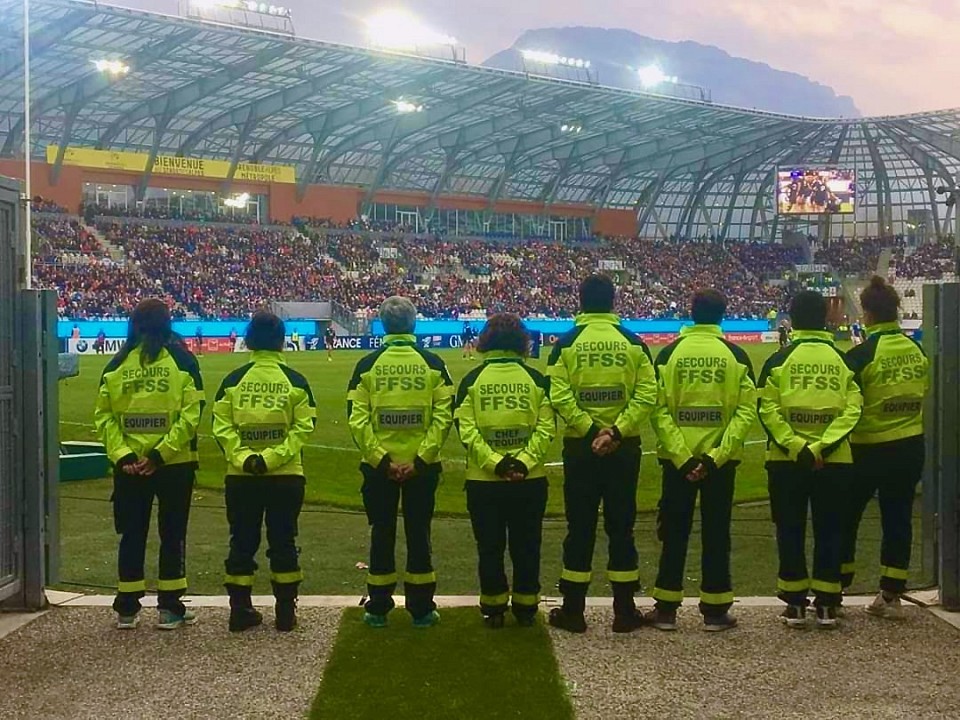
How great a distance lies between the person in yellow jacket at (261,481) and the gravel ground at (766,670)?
5.56 feet

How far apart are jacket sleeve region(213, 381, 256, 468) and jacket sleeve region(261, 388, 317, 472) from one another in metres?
0.14

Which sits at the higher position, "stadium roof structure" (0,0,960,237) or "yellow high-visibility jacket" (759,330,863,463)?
"stadium roof structure" (0,0,960,237)

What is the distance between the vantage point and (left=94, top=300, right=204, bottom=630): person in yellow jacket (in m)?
6.16

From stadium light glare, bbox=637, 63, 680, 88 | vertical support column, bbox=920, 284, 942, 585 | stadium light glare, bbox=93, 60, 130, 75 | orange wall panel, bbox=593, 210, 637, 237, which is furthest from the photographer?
orange wall panel, bbox=593, 210, 637, 237

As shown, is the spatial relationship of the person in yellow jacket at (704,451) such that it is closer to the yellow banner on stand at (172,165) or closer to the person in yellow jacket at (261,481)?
the person in yellow jacket at (261,481)

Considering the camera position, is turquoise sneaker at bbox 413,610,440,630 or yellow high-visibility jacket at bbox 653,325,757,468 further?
turquoise sneaker at bbox 413,610,440,630

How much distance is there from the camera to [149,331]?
243 inches

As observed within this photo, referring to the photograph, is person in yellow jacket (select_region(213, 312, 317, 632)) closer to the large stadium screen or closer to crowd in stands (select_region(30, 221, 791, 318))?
crowd in stands (select_region(30, 221, 791, 318))

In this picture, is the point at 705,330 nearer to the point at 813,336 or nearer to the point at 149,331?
the point at 813,336

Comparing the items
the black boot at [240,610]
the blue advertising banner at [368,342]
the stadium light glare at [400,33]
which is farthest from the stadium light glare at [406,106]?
the black boot at [240,610]

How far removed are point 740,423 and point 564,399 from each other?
1.05 meters

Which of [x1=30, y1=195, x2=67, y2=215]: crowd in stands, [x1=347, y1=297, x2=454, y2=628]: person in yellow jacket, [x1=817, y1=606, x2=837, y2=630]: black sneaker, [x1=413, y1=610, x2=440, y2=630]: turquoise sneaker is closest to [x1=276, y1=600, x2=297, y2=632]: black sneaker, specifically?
[x1=347, y1=297, x2=454, y2=628]: person in yellow jacket

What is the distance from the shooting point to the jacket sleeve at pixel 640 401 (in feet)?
19.6

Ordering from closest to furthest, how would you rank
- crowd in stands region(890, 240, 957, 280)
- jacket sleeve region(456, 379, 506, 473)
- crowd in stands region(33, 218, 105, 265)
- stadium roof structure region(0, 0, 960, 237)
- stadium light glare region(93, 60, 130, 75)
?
jacket sleeve region(456, 379, 506, 473)
stadium light glare region(93, 60, 130, 75)
stadium roof structure region(0, 0, 960, 237)
crowd in stands region(33, 218, 105, 265)
crowd in stands region(890, 240, 957, 280)
